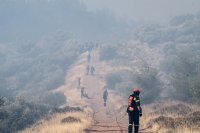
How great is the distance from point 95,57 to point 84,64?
8.07 m

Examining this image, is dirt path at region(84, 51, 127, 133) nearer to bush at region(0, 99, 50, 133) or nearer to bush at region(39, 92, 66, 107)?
bush at region(39, 92, 66, 107)

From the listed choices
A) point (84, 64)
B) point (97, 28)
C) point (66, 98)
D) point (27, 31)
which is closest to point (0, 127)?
point (66, 98)

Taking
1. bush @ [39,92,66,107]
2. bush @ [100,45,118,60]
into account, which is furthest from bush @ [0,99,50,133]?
bush @ [100,45,118,60]

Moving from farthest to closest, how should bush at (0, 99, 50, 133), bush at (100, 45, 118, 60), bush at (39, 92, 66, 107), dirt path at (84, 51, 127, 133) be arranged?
bush at (100, 45, 118, 60)
bush at (39, 92, 66, 107)
bush at (0, 99, 50, 133)
dirt path at (84, 51, 127, 133)

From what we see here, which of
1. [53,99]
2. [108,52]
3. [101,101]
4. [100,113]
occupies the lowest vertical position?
[100,113]

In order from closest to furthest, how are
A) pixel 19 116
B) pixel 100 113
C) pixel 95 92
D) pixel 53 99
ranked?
pixel 19 116 < pixel 100 113 < pixel 53 99 < pixel 95 92

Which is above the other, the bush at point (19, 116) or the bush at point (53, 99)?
the bush at point (53, 99)

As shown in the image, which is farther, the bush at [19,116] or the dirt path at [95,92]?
the dirt path at [95,92]

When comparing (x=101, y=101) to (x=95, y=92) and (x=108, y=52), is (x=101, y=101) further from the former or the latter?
(x=108, y=52)

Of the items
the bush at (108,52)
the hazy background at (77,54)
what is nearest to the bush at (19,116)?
the hazy background at (77,54)

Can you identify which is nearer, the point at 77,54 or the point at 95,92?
the point at 95,92

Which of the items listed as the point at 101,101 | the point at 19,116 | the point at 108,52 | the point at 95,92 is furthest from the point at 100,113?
the point at 108,52

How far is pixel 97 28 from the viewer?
134375 mm

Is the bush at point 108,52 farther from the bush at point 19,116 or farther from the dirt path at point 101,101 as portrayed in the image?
the bush at point 19,116
